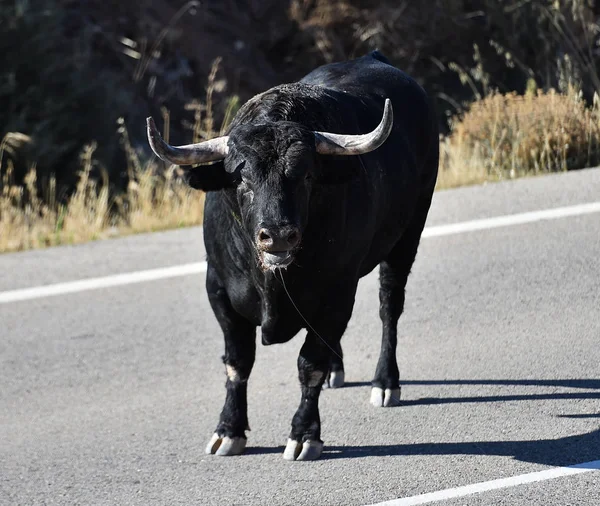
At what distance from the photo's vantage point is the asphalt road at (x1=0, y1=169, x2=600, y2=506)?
5.68m

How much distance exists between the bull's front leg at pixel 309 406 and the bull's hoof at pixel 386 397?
0.77 m

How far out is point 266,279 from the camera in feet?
18.7

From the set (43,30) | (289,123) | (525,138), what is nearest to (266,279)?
(289,123)

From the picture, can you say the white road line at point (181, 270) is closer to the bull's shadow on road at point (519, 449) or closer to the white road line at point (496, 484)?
the bull's shadow on road at point (519, 449)

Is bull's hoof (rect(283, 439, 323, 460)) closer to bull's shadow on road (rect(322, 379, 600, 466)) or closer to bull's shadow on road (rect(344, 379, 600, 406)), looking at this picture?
bull's shadow on road (rect(322, 379, 600, 466))

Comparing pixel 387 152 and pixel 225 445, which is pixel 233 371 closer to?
pixel 225 445

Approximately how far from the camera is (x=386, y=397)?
22.0 ft

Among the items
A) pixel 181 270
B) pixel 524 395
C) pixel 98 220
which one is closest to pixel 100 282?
pixel 181 270

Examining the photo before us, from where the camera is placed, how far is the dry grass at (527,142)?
37.5ft

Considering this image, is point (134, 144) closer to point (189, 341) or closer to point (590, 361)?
point (189, 341)

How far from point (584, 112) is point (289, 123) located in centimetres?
A: 700

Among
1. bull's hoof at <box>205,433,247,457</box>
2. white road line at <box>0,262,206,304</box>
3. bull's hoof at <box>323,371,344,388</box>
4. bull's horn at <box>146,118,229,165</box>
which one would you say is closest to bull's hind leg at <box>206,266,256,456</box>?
bull's hoof at <box>205,433,247,457</box>

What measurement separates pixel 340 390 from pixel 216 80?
14546mm

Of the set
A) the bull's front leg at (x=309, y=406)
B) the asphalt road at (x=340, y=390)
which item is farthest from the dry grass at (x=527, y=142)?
the bull's front leg at (x=309, y=406)
